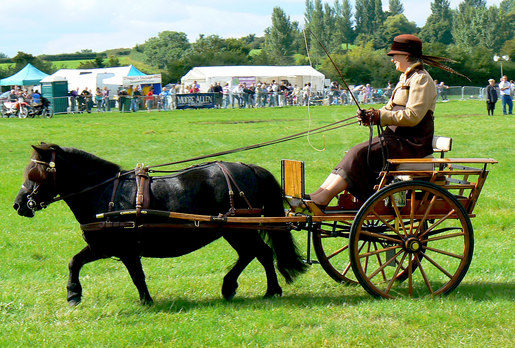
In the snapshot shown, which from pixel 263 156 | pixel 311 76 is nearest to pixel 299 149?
pixel 263 156

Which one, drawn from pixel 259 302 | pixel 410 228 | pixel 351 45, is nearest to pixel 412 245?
pixel 410 228

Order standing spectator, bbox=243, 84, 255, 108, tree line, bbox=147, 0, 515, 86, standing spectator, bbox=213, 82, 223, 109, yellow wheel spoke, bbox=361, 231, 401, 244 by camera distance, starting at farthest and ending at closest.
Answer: tree line, bbox=147, 0, 515, 86, standing spectator, bbox=243, 84, 255, 108, standing spectator, bbox=213, 82, 223, 109, yellow wheel spoke, bbox=361, 231, 401, 244

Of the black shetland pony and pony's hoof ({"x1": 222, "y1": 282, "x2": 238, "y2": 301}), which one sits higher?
the black shetland pony

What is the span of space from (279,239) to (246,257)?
0.41 metres

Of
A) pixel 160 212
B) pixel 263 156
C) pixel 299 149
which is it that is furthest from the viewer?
pixel 299 149

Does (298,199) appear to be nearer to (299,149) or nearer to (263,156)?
(263,156)

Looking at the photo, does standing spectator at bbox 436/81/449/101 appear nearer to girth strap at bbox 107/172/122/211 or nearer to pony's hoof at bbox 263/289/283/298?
pony's hoof at bbox 263/289/283/298

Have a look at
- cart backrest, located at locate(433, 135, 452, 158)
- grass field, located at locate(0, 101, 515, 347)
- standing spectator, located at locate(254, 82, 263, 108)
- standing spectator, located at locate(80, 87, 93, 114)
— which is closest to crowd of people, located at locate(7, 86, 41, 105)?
standing spectator, located at locate(80, 87, 93, 114)

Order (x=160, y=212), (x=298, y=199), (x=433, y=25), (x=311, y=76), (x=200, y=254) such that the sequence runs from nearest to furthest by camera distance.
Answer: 1. (x=160, y=212)
2. (x=298, y=199)
3. (x=200, y=254)
4. (x=311, y=76)
5. (x=433, y=25)

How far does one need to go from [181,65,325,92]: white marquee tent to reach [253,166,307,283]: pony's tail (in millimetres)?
43865

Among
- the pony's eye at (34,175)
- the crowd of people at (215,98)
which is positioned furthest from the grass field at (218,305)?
the crowd of people at (215,98)

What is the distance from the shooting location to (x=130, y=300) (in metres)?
6.30

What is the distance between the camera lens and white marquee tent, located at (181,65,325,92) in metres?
51.1

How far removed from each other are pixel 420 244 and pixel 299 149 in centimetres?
1285
